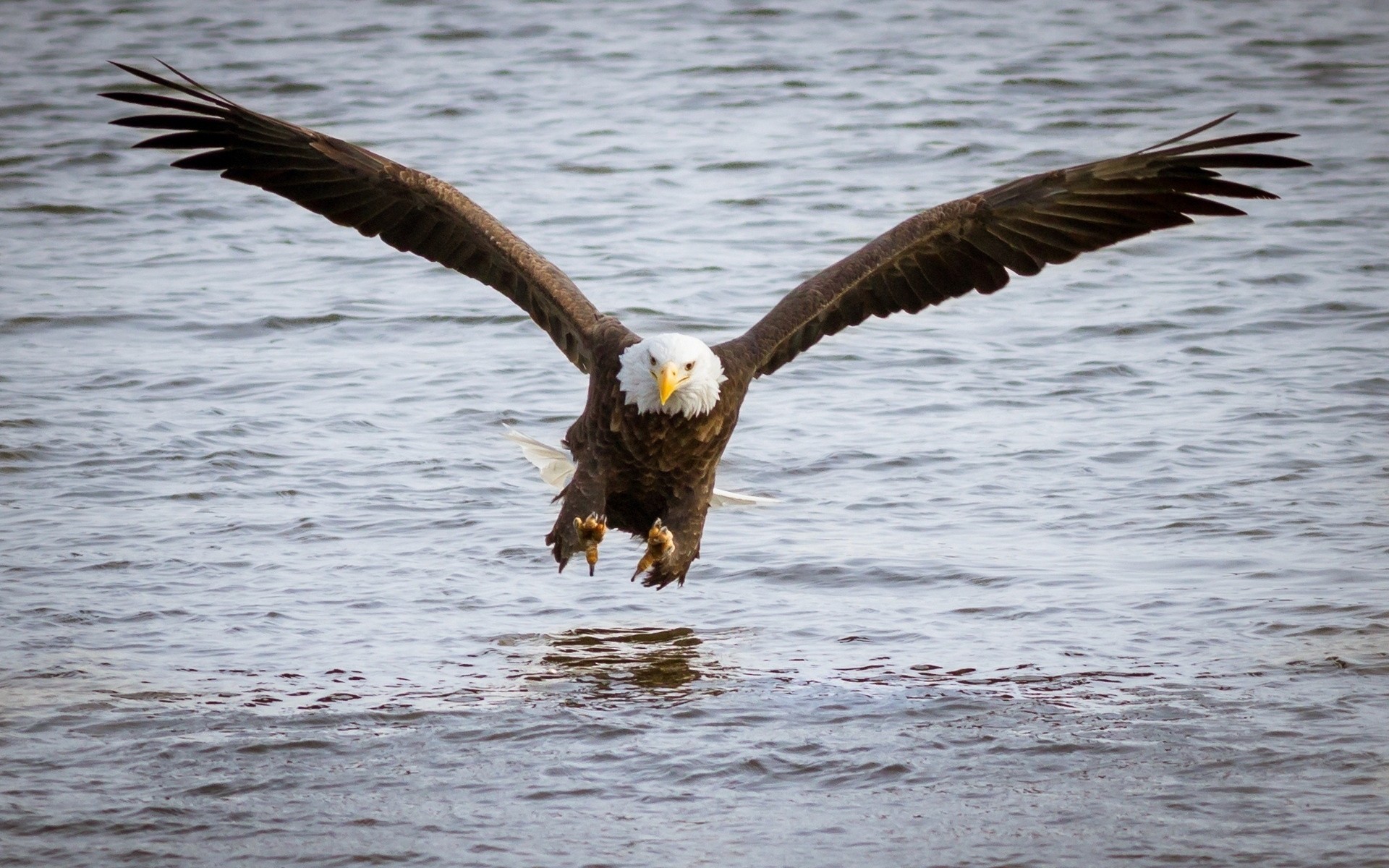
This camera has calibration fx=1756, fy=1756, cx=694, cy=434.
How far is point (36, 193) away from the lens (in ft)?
39.7

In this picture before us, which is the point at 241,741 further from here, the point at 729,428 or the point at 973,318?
the point at 973,318

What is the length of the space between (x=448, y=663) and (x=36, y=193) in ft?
26.2

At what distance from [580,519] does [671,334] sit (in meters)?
0.68

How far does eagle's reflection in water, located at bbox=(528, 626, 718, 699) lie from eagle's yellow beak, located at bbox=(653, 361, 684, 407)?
2.68 ft

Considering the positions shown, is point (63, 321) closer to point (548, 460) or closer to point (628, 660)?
point (548, 460)

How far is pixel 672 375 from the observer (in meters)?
5.39

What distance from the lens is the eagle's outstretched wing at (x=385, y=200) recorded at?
20.1ft

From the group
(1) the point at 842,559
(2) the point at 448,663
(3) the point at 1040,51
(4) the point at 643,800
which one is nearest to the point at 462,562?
(2) the point at 448,663

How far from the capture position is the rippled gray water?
4430mm

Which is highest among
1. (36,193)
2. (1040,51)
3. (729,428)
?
(1040,51)

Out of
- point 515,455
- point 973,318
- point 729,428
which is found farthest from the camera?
point 973,318

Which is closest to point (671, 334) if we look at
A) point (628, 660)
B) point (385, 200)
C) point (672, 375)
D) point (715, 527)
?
point (672, 375)

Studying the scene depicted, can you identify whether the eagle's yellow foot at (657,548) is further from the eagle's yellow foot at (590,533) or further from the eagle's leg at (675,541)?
the eagle's yellow foot at (590,533)

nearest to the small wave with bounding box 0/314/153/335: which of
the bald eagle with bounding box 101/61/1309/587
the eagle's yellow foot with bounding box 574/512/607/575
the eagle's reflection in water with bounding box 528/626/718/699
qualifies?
the bald eagle with bounding box 101/61/1309/587
